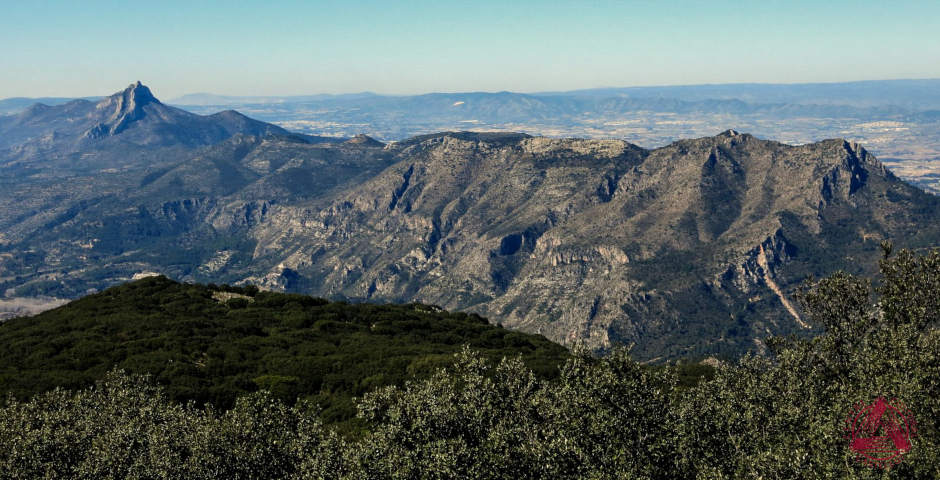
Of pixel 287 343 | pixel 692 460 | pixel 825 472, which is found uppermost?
pixel 825 472

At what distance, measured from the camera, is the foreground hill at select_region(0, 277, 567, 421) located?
118250 mm

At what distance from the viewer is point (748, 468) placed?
54.9 meters

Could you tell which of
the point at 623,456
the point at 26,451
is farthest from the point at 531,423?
the point at 26,451

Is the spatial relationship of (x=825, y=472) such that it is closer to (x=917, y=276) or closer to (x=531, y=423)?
(x=531, y=423)

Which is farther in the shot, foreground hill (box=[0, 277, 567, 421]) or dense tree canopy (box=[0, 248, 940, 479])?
foreground hill (box=[0, 277, 567, 421])

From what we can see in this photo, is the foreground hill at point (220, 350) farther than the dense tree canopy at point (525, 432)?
Yes

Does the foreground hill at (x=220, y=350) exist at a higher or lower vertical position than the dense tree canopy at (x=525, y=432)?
lower

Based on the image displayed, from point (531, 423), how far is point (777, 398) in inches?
1390

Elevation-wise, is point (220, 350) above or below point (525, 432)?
below

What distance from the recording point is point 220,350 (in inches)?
5566

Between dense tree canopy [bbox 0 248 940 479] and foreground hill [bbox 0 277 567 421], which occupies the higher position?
dense tree canopy [bbox 0 248 940 479]

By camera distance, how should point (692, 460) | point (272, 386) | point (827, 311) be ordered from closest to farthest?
point (692, 460), point (827, 311), point (272, 386)

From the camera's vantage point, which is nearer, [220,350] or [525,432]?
[525,432]

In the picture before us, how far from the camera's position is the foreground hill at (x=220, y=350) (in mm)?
118250
